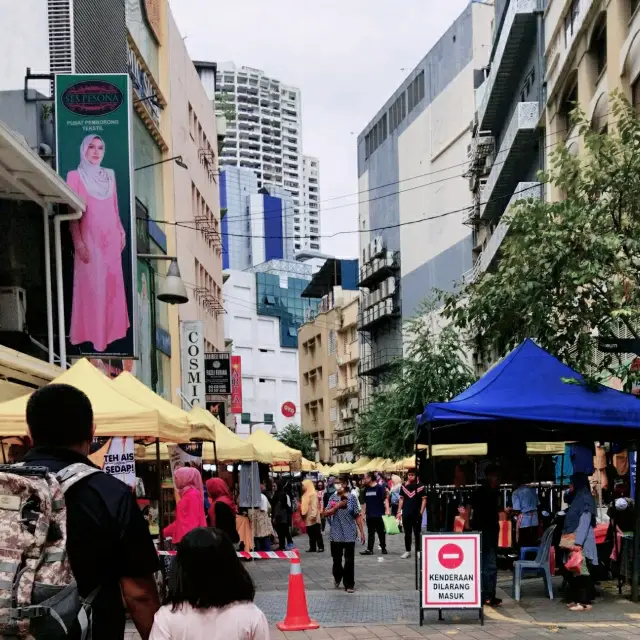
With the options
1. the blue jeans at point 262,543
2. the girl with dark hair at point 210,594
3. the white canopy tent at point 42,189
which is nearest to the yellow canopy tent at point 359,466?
the blue jeans at point 262,543

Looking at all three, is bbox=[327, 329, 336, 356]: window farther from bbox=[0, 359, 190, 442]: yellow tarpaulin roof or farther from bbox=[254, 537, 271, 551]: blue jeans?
bbox=[0, 359, 190, 442]: yellow tarpaulin roof

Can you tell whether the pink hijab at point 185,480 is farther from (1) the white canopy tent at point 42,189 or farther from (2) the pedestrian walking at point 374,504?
(2) the pedestrian walking at point 374,504

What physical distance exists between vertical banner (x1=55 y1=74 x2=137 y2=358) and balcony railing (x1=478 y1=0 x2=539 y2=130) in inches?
819

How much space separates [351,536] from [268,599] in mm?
1423

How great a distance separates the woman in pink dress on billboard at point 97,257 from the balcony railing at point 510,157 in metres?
19.8

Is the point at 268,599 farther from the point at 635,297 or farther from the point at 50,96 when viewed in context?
the point at 50,96

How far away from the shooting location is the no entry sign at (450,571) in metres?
12.0

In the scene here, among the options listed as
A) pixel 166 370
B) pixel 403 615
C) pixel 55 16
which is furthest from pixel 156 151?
pixel 403 615

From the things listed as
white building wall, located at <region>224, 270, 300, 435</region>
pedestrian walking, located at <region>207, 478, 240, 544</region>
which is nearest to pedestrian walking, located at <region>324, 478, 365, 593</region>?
pedestrian walking, located at <region>207, 478, 240, 544</region>

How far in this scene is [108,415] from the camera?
12.6 meters

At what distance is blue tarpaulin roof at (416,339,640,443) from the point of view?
42.2 feet

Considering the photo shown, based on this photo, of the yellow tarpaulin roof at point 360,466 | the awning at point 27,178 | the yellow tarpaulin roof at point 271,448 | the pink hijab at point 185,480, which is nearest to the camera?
the pink hijab at point 185,480

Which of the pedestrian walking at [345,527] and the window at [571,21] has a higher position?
the window at [571,21]

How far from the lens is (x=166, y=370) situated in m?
37.4
